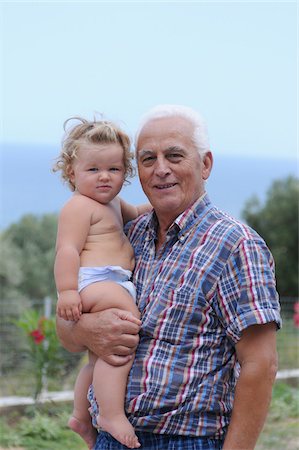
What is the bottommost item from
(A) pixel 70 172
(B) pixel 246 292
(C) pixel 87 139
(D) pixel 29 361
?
(D) pixel 29 361

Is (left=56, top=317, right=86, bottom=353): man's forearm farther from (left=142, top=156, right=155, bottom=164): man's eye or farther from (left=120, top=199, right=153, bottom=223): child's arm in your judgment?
(left=142, top=156, right=155, bottom=164): man's eye

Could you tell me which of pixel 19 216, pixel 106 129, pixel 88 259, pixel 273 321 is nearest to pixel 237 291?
pixel 273 321

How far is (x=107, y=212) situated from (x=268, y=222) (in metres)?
15.0

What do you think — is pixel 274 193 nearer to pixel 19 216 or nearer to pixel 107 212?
pixel 19 216

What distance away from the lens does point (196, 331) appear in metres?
2.57

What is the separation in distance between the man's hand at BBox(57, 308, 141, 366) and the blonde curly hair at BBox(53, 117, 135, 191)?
521 millimetres

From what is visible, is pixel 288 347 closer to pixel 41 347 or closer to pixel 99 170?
pixel 41 347

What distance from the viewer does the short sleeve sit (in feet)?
8.25

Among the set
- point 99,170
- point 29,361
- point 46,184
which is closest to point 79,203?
point 99,170

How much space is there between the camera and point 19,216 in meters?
16.5

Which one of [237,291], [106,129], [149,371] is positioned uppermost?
[106,129]

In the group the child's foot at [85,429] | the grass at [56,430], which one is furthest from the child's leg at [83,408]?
the grass at [56,430]

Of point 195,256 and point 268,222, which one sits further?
point 268,222

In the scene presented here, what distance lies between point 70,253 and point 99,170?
12.1 inches
